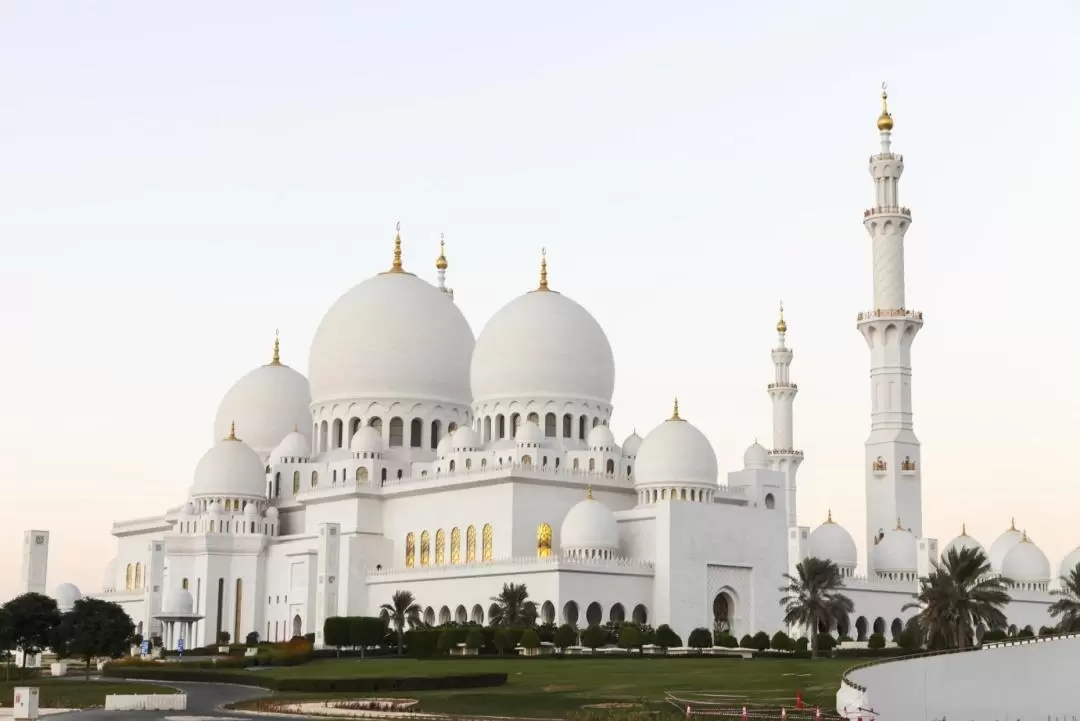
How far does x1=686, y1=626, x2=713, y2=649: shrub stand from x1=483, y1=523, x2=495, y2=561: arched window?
10.9 meters

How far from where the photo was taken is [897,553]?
253 ft

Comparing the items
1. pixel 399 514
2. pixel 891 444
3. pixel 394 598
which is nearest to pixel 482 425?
pixel 399 514

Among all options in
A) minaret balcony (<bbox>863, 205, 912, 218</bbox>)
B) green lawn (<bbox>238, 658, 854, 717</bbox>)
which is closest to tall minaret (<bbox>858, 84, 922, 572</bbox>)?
minaret balcony (<bbox>863, 205, 912, 218</bbox>)

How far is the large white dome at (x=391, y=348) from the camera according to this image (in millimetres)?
78750

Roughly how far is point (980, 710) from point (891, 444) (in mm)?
36387

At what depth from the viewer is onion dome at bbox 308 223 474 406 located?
78.8 meters

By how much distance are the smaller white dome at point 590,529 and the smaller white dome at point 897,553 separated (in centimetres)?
1660

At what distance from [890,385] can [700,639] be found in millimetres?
21243

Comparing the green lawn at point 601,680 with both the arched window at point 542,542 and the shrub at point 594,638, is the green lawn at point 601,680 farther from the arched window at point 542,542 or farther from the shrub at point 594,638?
the arched window at point 542,542

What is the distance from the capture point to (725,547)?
6800cm

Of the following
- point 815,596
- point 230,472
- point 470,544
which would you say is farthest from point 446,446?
point 815,596

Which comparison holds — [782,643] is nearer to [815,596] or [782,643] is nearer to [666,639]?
[815,596]

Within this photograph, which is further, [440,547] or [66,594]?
[66,594]

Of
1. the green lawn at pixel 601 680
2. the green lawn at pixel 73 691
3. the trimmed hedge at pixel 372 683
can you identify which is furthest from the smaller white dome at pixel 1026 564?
the green lawn at pixel 73 691
